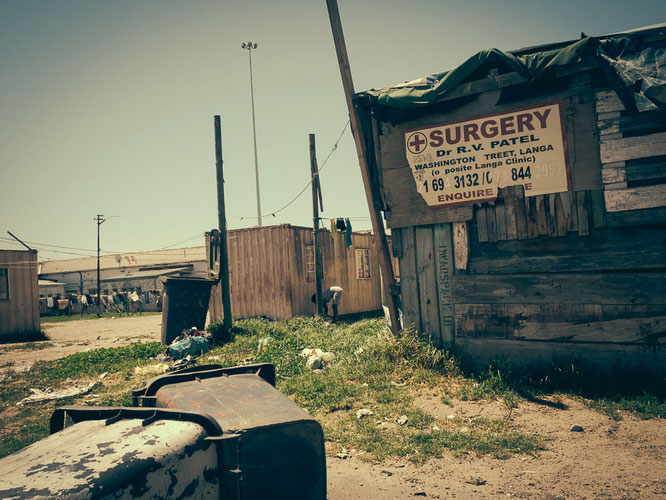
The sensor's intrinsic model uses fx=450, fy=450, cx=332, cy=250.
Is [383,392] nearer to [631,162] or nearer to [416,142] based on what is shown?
[416,142]

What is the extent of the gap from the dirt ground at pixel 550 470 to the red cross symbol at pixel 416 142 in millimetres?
4149

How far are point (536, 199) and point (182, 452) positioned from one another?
223 inches

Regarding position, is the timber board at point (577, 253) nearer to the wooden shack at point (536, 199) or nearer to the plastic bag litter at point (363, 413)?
the wooden shack at point (536, 199)

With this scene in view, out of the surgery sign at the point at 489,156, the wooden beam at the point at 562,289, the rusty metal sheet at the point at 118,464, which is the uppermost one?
the surgery sign at the point at 489,156

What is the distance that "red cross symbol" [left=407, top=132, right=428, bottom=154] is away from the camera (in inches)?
278

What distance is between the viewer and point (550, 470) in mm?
3770

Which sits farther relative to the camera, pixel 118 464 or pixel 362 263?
pixel 362 263

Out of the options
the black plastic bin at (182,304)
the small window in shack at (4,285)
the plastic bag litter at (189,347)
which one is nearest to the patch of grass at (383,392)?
the plastic bag litter at (189,347)

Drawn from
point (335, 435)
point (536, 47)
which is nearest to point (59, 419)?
point (335, 435)

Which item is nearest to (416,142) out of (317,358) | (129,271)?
(317,358)

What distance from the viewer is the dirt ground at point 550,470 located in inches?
136

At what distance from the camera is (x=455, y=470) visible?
12.7 ft

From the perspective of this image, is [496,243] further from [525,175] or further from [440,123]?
[440,123]

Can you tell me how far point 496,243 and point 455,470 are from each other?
358 cm
